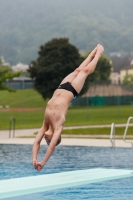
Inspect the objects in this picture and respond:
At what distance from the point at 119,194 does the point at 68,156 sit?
6623 mm

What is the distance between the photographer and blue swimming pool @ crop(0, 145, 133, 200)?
8.61 metres

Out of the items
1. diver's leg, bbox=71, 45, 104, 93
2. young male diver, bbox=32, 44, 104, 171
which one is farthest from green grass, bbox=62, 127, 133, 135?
young male diver, bbox=32, 44, 104, 171

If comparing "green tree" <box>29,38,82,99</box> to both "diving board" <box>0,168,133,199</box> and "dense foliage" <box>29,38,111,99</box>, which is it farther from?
"diving board" <box>0,168,133,199</box>

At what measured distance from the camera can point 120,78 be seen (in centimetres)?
16438

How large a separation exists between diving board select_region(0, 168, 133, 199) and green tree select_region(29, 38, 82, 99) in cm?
7286

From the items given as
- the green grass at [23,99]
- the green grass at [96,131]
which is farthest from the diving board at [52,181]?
the green grass at [23,99]

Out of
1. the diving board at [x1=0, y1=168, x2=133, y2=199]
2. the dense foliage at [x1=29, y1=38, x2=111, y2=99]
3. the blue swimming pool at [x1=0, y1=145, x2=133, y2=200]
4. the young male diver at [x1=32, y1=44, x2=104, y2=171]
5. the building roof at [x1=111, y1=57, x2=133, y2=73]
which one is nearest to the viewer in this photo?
the blue swimming pool at [x1=0, y1=145, x2=133, y2=200]

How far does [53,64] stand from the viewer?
9138 cm

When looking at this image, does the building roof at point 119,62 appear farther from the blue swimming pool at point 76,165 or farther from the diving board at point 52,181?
the diving board at point 52,181

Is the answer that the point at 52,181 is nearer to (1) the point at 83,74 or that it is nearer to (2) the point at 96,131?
(1) the point at 83,74

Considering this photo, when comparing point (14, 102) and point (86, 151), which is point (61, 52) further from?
point (86, 151)

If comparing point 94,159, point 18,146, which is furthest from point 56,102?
point 18,146

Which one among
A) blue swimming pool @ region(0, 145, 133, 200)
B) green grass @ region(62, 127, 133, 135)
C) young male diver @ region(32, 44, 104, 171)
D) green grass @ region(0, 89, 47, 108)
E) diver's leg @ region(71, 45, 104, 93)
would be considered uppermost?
diver's leg @ region(71, 45, 104, 93)

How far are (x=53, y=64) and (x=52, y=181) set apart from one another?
269 ft
